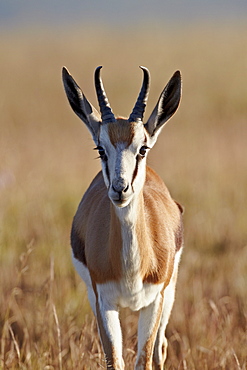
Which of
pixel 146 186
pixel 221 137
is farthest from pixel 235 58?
pixel 146 186

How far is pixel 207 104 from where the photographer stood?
26.5 meters

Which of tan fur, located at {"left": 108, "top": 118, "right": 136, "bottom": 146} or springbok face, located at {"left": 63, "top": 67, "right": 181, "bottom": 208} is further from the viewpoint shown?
tan fur, located at {"left": 108, "top": 118, "right": 136, "bottom": 146}

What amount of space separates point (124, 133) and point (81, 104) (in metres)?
0.59

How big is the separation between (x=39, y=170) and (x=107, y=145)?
29.3 feet

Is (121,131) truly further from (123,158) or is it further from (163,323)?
(163,323)

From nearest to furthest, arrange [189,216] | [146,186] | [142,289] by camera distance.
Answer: [142,289], [146,186], [189,216]

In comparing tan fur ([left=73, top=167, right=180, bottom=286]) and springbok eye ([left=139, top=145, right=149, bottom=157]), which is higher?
springbok eye ([left=139, top=145, right=149, bottom=157])

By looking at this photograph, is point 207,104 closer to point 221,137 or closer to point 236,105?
point 236,105

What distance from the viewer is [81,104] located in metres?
5.14

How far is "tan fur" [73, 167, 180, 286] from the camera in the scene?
504cm

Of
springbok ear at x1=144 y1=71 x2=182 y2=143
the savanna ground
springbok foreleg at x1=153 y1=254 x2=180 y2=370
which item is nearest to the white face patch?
springbok ear at x1=144 y1=71 x2=182 y2=143

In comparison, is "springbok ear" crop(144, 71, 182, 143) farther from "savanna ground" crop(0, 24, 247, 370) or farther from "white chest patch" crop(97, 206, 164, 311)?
"savanna ground" crop(0, 24, 247, 370)

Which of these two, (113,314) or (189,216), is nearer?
(113,314)

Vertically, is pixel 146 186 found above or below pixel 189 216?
above
